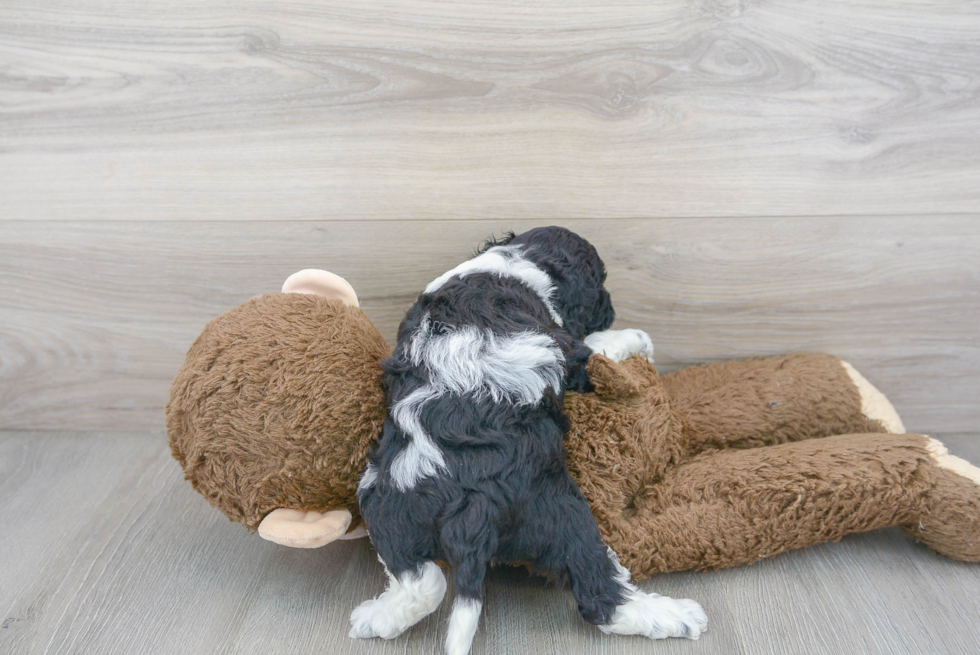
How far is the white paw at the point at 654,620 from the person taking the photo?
0.99 metres

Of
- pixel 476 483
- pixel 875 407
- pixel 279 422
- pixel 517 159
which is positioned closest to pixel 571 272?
pixel 517 159

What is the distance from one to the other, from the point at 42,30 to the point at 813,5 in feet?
4.63

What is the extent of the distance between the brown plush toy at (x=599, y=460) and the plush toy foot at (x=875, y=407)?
0.11 meters

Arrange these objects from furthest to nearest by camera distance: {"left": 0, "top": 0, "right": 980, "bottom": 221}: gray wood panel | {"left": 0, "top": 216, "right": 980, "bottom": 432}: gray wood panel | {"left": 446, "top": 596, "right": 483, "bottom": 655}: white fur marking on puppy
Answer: {"left": 0, "top": 216, "right": 980, "bottom": 432}: gray wood panel < {"left": 0, "top": 0, "right": 980, "bottom": 221}: gray wood panel < {"left": 446, "top": 596, "right": 483, "bottom": 655}: white fur marking on puppy

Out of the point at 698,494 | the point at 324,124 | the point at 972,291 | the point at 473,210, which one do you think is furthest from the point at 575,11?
the point at 972,291

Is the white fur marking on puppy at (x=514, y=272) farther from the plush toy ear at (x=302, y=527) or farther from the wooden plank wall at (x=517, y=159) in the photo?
the plush toy ear at (x=302, y=527)

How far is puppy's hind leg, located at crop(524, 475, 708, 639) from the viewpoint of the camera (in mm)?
977

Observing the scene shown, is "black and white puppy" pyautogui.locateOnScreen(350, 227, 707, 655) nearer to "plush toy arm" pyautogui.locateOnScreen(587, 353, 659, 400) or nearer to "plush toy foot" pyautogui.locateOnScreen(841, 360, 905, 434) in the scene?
"plush toy arm" pyautogui.locateOnScreen(587, 353, 659, 400)

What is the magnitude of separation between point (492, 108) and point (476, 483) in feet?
2.33

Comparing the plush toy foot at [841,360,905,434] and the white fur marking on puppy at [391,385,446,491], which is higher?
the white fur marking on puppy at [391,385,446,491]

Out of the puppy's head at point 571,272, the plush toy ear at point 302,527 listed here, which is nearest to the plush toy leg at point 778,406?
the puppy's head at point 571,272

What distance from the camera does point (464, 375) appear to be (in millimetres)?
979

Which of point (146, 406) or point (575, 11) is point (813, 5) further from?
point (146, 406)

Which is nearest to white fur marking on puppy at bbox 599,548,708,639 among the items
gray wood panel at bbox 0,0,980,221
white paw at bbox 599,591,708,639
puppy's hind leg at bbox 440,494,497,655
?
white paw at bbox 599,591,708,639
